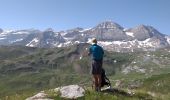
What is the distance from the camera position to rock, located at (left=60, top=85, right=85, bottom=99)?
24255 mm

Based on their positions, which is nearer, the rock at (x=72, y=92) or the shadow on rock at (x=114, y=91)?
the rock at (x=72, y=92)

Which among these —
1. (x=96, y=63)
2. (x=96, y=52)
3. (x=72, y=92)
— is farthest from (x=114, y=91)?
(x=72, y=92)

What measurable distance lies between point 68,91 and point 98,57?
10.5ft

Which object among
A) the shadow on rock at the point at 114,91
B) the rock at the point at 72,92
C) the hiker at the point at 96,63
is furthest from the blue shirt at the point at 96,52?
the rock at the point at 72,92

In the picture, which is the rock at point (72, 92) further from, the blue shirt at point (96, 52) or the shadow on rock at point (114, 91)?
the blue shirt at point (96, 52)

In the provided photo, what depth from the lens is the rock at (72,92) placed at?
79.6ft

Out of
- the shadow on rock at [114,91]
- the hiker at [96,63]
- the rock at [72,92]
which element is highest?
the hiker at [96,63]

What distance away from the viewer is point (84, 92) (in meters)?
24.7

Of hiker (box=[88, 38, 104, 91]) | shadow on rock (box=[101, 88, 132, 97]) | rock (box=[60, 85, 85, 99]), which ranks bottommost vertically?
shadow on rock (box=[101, 88, 132, 97])

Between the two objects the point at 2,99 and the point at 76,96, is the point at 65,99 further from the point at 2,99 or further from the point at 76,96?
the point at 2,99

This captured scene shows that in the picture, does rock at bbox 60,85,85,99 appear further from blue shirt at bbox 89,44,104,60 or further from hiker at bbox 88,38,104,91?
blue shirt at bbox 89,44,104,60

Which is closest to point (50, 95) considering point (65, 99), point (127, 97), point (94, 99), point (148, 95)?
point (65, 99)

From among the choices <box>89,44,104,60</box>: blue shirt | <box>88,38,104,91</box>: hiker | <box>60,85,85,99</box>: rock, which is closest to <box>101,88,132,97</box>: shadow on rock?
<box>88,38,104,91</box>: hiker

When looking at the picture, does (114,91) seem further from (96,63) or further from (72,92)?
(72,92)
